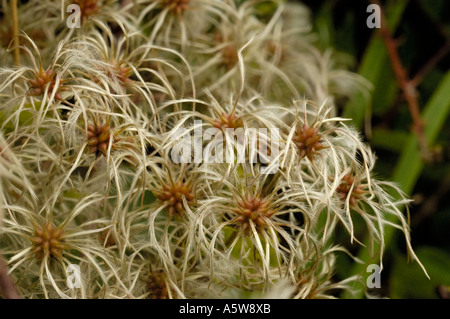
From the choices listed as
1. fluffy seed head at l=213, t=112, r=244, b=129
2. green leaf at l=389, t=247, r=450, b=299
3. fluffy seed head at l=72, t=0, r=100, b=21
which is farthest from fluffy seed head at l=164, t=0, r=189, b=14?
green leaf at l=389, t=247, r=450, b=299

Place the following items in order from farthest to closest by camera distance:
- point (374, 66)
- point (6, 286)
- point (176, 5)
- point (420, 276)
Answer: point (374, 66) < point (420, 276) < point (176, 5) < point (6, 286)

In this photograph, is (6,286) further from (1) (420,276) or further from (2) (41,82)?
(1) (420,276)

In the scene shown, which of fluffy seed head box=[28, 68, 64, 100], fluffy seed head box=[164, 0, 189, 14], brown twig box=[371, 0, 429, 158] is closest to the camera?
fluffy seed head box=[28, 68, 64, 100]

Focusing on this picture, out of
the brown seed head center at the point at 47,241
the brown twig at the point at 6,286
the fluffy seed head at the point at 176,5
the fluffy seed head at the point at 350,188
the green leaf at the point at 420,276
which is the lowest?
the green leaf at the point at 420,276

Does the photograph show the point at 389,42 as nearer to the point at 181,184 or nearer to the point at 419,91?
the point at 419,91

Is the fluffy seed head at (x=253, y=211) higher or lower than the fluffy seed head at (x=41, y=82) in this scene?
lower

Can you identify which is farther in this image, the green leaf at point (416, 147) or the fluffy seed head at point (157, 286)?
the green leaf at point (416, 147)

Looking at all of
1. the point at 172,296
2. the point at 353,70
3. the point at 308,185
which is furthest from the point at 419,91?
the point at 172,296

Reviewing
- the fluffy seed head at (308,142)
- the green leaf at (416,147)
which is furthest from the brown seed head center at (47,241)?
the green leaf at (416,147)

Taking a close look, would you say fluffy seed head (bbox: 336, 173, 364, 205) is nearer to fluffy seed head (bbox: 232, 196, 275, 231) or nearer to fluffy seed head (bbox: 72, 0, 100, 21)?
fluffy seed head (bbox: 232, 196, 275, 231)

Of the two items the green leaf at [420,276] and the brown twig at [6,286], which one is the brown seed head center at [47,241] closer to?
the brown twig at [6,286]

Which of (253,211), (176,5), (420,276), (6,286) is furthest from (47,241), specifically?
(420,276)
